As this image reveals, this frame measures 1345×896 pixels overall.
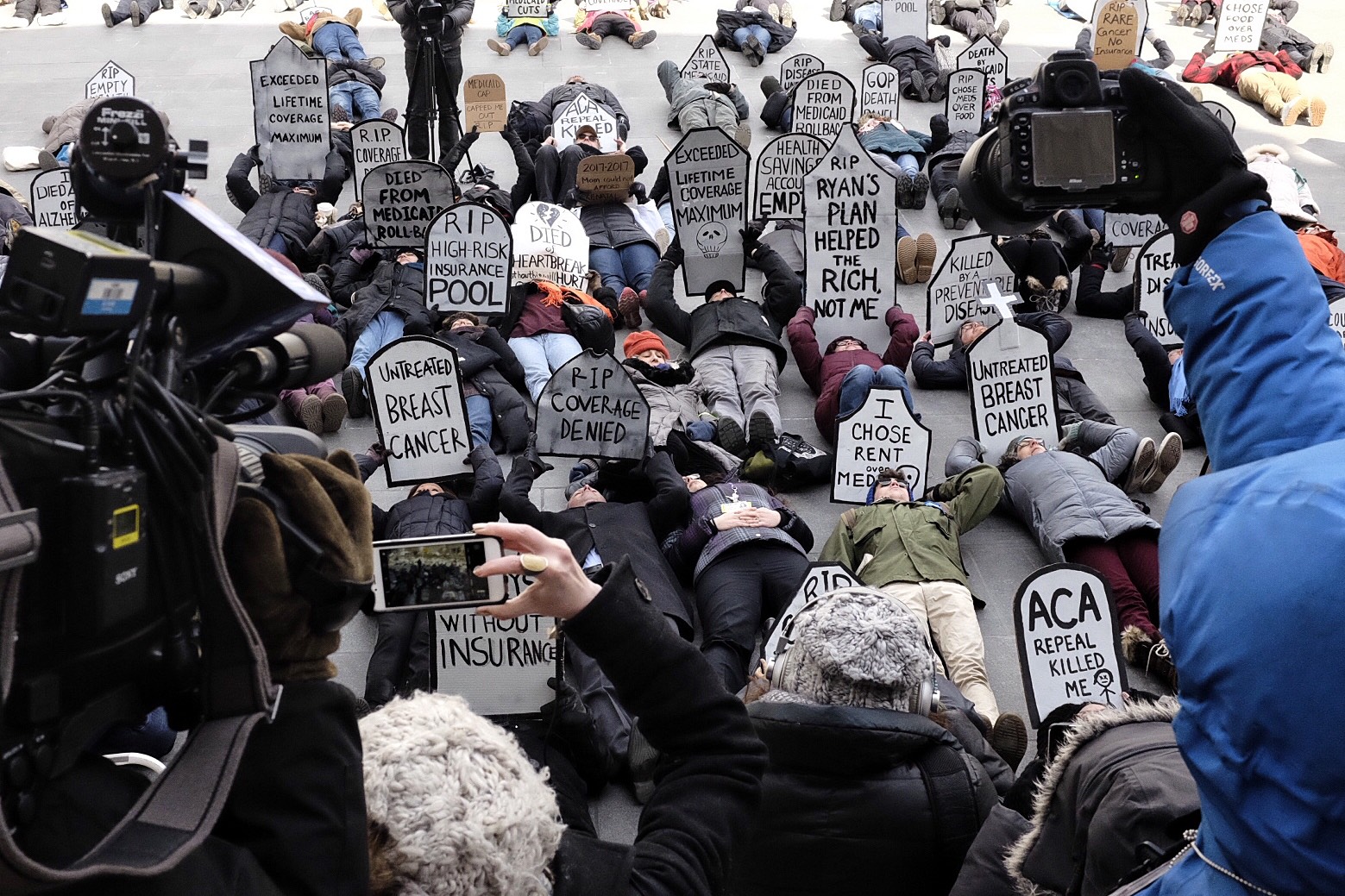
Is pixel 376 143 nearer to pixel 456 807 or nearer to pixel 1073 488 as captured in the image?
pixel 1073 488

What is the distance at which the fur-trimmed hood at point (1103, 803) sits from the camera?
2.14 m

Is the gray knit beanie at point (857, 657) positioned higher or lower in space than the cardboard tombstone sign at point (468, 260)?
lower

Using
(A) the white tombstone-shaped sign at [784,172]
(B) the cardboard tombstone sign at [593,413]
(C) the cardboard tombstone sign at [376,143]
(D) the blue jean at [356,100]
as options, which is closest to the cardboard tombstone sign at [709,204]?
(A) the white tombstone-shaped sign at [784,172]

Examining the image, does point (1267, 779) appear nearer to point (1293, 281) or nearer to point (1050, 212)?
point (1293, 281)

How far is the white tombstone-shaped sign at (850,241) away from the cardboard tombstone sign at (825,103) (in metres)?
2.57

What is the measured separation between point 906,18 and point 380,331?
27.6ft

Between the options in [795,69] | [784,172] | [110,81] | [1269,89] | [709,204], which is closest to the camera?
[709,204]

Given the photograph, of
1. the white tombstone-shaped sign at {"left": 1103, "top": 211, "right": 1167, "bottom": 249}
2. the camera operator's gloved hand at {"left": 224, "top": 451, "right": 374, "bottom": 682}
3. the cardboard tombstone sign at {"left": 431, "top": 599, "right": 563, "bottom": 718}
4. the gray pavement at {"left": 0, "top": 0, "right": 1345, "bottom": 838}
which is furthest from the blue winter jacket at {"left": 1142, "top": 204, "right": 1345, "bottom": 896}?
the white tombstone-shaped sign at {"left": 1103, "top": 211, "right": 1167, "bottom": 249}

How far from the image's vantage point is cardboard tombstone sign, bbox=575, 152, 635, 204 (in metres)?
9.17

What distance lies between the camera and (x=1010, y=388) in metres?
6.53

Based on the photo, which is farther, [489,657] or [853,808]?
[489,657]

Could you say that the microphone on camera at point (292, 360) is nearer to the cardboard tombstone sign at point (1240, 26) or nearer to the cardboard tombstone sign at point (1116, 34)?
the cardboard tombstone sign at point (1116, 34)

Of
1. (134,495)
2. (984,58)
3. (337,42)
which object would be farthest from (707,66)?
(134,495)

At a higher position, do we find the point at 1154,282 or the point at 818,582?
the point at 1154,282
